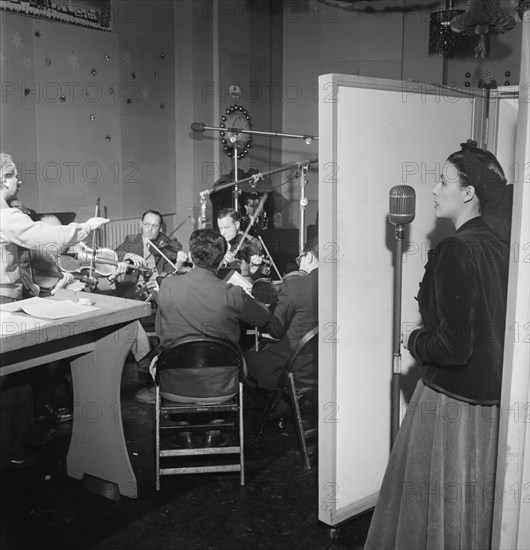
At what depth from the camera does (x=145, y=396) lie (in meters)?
4.23

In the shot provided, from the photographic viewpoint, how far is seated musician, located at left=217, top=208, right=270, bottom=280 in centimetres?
452

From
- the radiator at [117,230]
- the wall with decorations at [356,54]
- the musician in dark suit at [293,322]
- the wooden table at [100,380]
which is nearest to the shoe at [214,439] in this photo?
the musician in dark suit at [293,322]

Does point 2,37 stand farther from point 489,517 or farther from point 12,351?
point 489,517

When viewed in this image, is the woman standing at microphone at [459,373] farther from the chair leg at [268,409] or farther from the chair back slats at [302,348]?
the chair leg at [268,409]

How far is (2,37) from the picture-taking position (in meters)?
5.42

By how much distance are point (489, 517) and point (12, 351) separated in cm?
179

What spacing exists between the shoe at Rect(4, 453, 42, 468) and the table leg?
31 centimetres

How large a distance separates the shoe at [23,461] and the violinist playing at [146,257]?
4.33ft

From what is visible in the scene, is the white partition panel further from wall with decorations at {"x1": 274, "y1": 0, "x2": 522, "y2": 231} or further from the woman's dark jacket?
wall with decorations at {"x1": 274, "y1": 0, "x2": 522, "y2": 231}

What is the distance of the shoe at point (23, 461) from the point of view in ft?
10.9

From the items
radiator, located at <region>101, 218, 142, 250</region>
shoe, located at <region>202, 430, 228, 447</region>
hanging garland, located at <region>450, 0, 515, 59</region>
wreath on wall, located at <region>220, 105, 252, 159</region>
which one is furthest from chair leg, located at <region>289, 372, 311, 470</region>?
wreath on wall, located at <region>220, 105, 252, 159</region>

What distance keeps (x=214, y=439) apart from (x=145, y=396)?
93cm

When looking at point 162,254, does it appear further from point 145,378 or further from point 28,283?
point 28,283

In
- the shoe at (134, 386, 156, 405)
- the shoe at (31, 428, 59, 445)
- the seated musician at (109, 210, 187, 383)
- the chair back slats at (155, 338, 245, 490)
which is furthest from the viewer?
the seated musician at (109, 210, 187, 383)
